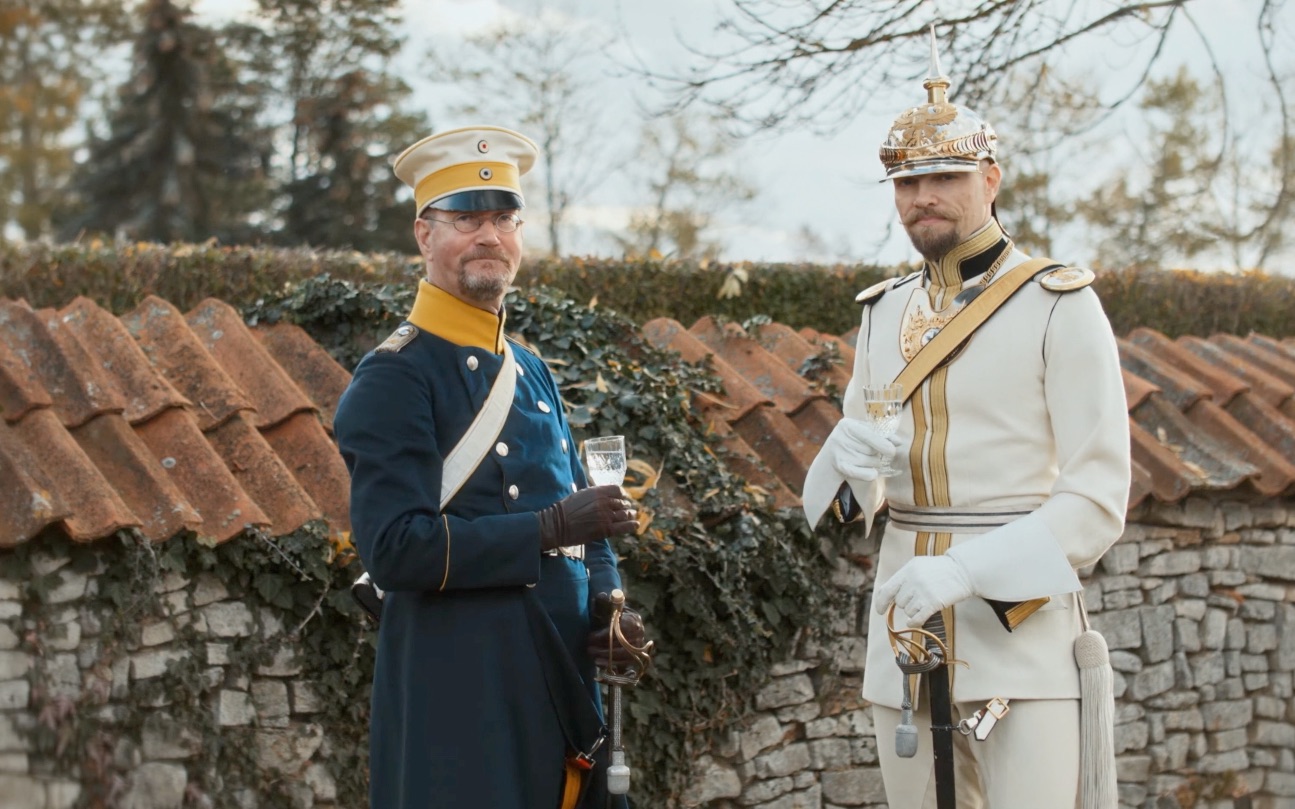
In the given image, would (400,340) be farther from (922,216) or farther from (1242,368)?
(1242,368)

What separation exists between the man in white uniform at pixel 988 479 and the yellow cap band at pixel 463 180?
0.89 m

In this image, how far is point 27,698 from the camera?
12.2 ft

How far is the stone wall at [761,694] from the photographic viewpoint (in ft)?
12.3

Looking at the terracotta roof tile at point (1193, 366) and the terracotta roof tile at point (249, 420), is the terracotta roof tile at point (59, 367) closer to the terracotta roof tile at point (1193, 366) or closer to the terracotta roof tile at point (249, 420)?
the terracotta roof tile at point (249, 420)

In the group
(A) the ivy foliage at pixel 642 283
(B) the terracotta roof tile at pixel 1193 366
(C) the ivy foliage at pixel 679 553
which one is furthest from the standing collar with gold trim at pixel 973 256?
(B) the terracotta roof tile at pixel 1193 366

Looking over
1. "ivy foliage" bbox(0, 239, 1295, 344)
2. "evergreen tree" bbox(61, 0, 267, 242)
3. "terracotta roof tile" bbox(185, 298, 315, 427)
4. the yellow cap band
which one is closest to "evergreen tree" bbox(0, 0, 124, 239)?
"evergreen tree" bbox(61, 0, 267, 242)

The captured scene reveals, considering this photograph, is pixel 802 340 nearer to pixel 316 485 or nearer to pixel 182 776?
pixel 316 485

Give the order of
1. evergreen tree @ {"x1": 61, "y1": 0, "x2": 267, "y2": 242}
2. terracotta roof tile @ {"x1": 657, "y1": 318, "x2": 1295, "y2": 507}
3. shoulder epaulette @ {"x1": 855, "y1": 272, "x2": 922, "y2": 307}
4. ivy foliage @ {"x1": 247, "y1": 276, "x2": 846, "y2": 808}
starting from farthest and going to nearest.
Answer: evergreen tree @ {"x1": 61, "y1": 0, "x2": 267, "y2": 242} → terracotta roof tile @ {"x1": 657, "y1": 318, "x2": 1295, "y2": 507} → ivy foliage @ {"x1": 247, "y1": 276, "x2": 846, "y2": 808} → shoulder epaulette @ {"x1": 855, "y1": 272, "x2": 922, "y2": 307}

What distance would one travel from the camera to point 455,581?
9.04ft

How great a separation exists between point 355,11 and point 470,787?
22.9 meters

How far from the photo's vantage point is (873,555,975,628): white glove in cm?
282

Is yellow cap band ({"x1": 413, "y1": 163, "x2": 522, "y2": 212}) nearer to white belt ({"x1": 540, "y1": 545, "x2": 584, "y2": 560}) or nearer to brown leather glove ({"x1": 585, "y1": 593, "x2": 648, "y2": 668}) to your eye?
white belt ({"x1": 540, "y1": 545, "x2": 584, "y2": 560})

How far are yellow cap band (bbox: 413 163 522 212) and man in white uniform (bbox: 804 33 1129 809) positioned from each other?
0.89 metres

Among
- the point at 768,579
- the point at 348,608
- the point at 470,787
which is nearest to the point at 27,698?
the point at 348,608
